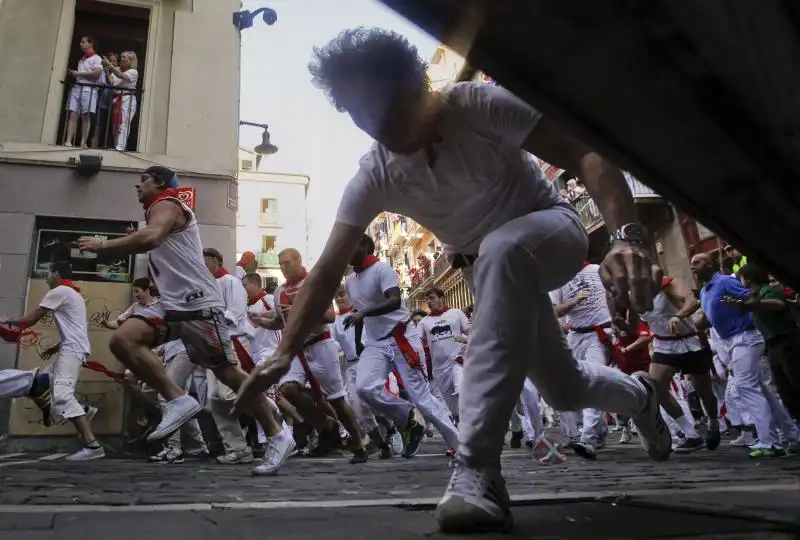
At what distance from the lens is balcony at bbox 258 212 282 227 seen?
5341cm

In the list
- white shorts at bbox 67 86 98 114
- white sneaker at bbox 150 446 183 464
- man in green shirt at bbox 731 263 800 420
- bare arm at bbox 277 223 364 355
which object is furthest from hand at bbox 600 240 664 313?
white shorts at bbox 67 86 98 114

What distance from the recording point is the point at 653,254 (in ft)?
5.31

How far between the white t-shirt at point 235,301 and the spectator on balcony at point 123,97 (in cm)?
499

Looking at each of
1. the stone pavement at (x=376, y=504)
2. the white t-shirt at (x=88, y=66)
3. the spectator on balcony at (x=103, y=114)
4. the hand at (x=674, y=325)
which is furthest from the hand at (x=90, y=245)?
the white t-shirt at (x=88, y=66)

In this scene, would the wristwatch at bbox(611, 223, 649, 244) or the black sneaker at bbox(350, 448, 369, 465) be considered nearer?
the wristwatch at bbox(611, 223, 649, 244)

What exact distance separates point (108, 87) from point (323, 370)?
728 centimetres

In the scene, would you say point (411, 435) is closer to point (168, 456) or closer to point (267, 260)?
point (168, 456)

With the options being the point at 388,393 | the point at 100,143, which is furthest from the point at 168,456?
the point at 100,143

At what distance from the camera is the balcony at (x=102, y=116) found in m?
10.6

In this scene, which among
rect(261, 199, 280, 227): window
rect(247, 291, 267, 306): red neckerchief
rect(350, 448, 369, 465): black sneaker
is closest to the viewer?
rect(350, 448, 369, 465): black sneaker

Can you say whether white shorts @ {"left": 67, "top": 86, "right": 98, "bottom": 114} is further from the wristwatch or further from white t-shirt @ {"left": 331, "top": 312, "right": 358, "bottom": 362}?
the wristwatch

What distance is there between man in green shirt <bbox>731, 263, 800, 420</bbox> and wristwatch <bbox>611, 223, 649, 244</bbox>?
12.6ft

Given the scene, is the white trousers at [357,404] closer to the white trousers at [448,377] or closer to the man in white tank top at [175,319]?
the white trousers at [448,377]

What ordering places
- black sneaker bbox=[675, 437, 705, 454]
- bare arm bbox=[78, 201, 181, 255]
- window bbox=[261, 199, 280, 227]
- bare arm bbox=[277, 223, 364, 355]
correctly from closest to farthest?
bare arm bbox=[277, 223, 364, 355] → bare arm bbox=[78, 201, 181, 255] → black sneaker bbox=[675, 437, 705, 454] → window bbox=[261, 199, 280, 227]
